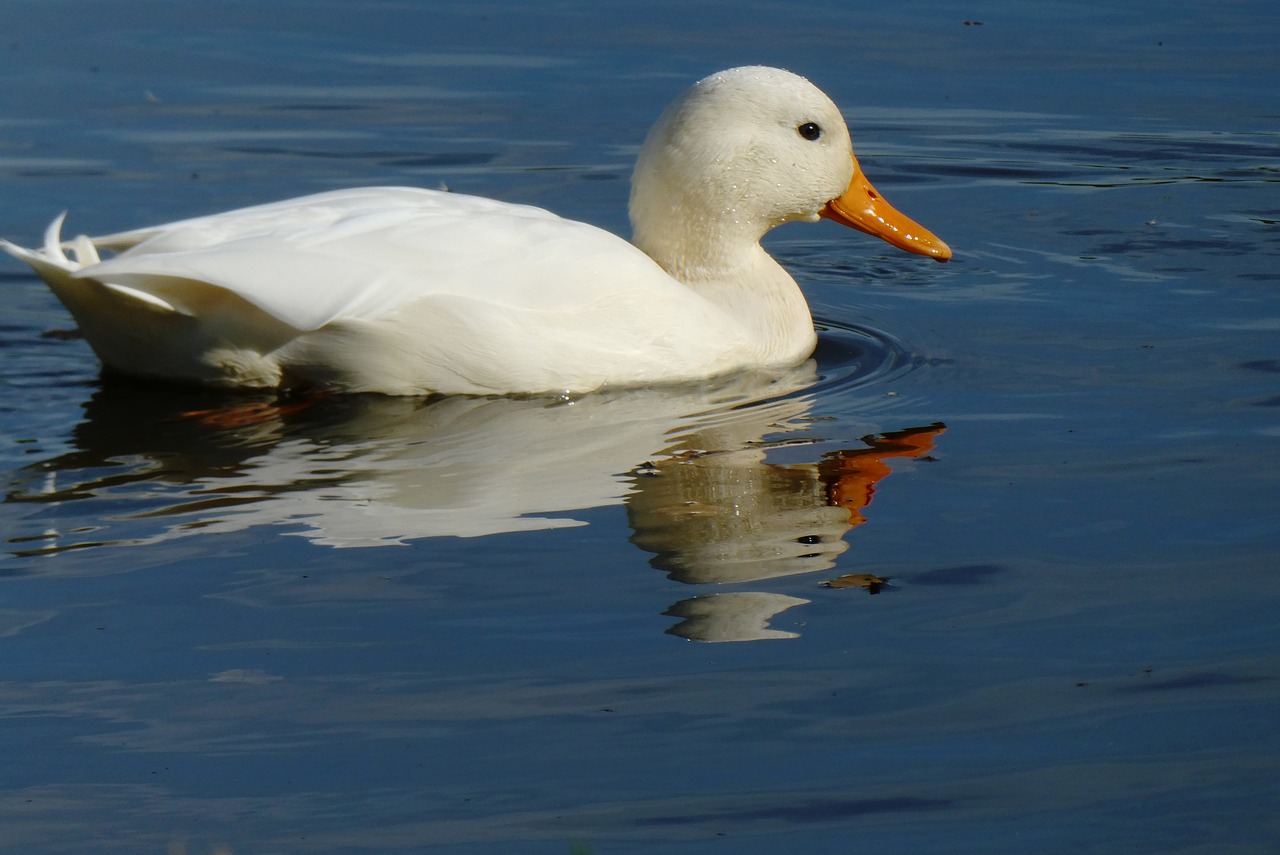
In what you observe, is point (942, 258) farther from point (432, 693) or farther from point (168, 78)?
point (168, 78)

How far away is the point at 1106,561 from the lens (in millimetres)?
4871

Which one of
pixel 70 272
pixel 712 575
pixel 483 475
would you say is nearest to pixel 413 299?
pixel 483 475

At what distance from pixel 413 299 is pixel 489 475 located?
2.60 feet

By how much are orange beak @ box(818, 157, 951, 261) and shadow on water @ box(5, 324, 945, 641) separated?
3.45 ft

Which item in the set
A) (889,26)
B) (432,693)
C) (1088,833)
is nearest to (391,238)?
(432,693)

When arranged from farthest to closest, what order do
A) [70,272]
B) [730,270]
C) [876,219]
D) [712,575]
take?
[876,219] → [730,270] → [70,272] → [712,575]

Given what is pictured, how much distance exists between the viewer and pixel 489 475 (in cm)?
549

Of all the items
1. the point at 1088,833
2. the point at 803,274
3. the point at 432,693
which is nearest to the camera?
the point at 1088,833

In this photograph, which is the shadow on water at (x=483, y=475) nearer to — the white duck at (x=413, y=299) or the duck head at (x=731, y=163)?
the white duck at (x=413, y=299)

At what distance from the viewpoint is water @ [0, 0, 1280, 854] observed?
3.62 m

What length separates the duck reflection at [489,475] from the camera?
493cm

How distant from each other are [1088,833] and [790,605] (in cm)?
118

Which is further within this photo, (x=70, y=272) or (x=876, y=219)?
(x=876, y=219)

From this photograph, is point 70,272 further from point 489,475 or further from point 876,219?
point 876,219
